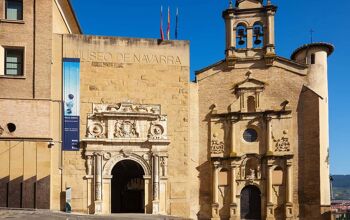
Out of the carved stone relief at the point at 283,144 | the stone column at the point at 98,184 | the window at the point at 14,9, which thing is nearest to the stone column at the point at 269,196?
the carved stone relief at the point at 283,144

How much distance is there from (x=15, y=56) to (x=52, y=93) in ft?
7.42

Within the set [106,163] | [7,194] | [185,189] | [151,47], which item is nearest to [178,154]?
[185,189]

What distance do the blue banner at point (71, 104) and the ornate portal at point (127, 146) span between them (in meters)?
0.59

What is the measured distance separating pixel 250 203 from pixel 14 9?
15039mm

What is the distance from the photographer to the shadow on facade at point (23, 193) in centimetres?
2262

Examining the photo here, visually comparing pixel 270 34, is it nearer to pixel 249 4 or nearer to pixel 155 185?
pixel 249 4

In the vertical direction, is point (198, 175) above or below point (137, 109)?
below

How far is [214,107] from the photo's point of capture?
94.9 ft

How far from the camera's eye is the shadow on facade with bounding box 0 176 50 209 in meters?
22.6

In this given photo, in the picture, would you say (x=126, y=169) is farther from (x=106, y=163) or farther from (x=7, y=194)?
(x=7, y=194)

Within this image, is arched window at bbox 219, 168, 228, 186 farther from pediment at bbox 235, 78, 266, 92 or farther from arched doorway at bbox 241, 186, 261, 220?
pediment at bbox 235, 78, 266, 92

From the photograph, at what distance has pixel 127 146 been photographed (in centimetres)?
2577

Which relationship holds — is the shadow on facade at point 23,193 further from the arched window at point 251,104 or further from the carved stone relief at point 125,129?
the arched window at point 251,104

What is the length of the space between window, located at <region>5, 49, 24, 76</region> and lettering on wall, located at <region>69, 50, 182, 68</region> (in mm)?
2632
